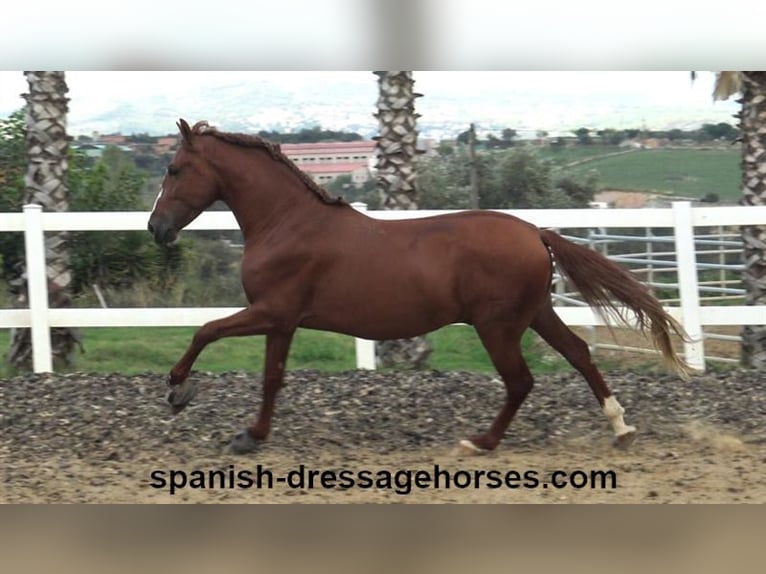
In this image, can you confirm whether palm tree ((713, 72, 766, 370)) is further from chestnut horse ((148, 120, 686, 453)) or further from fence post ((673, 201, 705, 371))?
chestnut horse ((148, 120, 686, 453))

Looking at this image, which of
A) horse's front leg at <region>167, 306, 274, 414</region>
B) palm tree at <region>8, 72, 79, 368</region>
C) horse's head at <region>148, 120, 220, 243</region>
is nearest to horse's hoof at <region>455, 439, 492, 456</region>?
horse's front leg at <region>167, 306, 274, 414</region>

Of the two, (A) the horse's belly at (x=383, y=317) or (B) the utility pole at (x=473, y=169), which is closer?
(A) the horse's belly at (x=383, y=317)

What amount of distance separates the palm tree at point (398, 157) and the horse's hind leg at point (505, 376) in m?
1.48

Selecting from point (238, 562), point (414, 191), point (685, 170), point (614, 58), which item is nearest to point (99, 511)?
point (238, 562)

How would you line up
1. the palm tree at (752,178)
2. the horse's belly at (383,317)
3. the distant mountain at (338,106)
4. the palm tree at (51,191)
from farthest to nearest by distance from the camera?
the palm tree at (51,191), the palm tree at (752,178), the distant mountain at (338,106), the horse's belly at (383,317)

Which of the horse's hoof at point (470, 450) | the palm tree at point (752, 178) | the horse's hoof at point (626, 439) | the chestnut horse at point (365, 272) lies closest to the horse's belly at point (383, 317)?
the chestnut horse at point (365, 272)

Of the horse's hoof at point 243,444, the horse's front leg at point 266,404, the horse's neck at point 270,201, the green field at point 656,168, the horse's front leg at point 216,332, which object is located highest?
the green field at point 656,168

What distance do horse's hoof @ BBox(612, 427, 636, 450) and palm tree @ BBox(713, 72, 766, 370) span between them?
1.98m

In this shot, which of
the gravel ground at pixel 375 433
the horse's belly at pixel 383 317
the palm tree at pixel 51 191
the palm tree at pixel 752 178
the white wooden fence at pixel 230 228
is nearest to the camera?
the gravel ground at pixel 375 433

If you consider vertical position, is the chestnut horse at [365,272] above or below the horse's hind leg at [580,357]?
above

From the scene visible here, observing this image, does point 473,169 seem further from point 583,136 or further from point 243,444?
point 243,444

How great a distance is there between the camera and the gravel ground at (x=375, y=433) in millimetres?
5023

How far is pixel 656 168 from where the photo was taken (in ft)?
20.9

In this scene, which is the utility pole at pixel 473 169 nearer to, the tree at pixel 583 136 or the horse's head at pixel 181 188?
the tree at pixel 583 136
